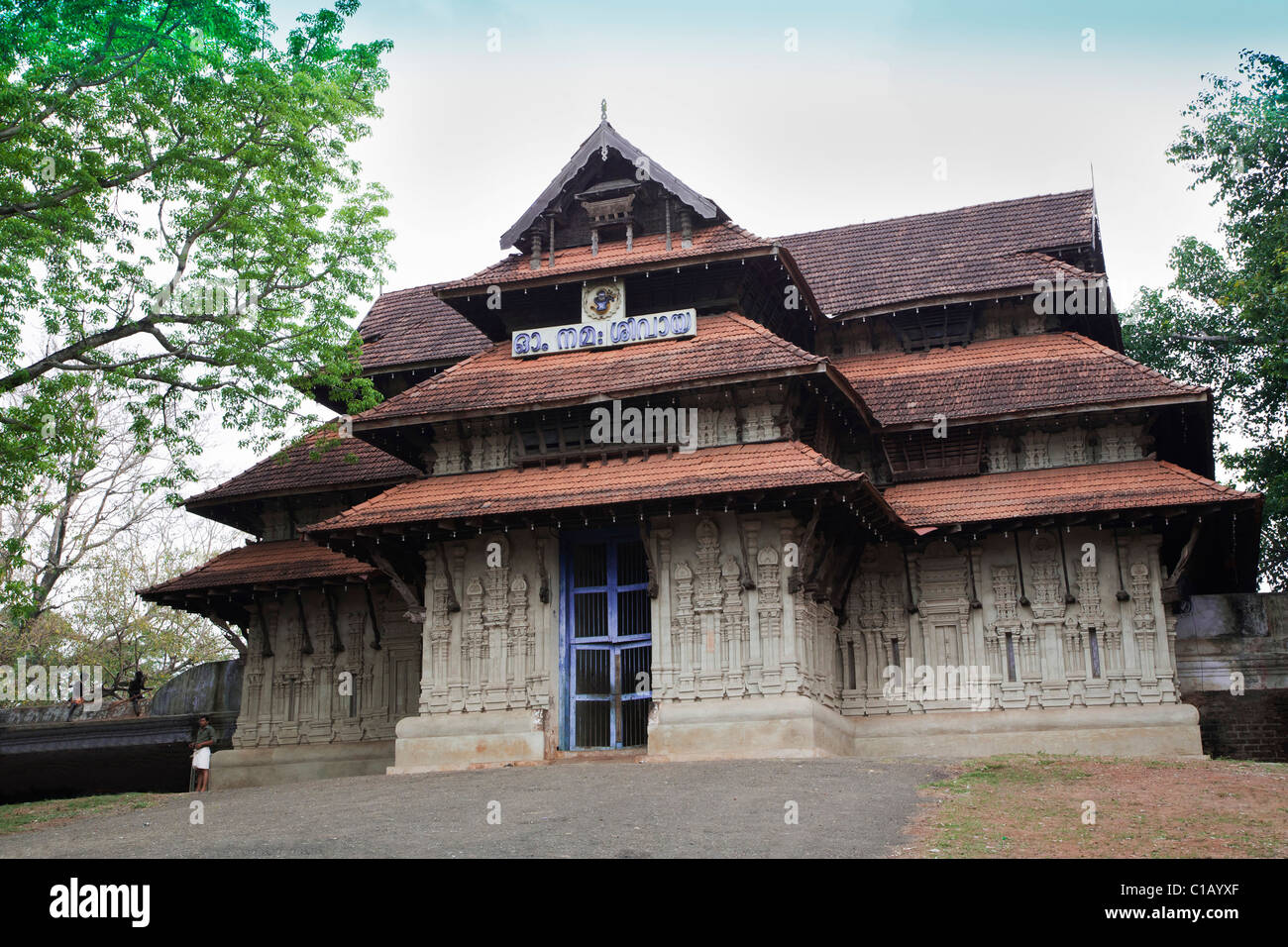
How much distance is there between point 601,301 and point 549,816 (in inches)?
476

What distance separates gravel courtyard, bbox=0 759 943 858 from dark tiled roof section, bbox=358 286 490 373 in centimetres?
1114

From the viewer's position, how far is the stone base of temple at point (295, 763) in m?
25.3

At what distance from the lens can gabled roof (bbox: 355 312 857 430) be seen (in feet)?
70.6

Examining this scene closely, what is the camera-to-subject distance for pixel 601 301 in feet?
79.7

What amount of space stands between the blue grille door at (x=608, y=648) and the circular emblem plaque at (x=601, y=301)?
418 cm

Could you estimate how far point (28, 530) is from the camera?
3712 cm

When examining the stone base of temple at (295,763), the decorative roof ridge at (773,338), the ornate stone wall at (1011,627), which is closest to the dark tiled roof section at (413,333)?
the decorative roof ridge at (773,338)

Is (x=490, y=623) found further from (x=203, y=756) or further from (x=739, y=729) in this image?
(x=203, y=756)

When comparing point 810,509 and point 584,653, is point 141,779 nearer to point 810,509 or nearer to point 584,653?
point 584,653

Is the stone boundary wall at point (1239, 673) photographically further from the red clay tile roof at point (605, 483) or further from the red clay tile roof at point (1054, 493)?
the red clay tile roof at point (605, 483)
